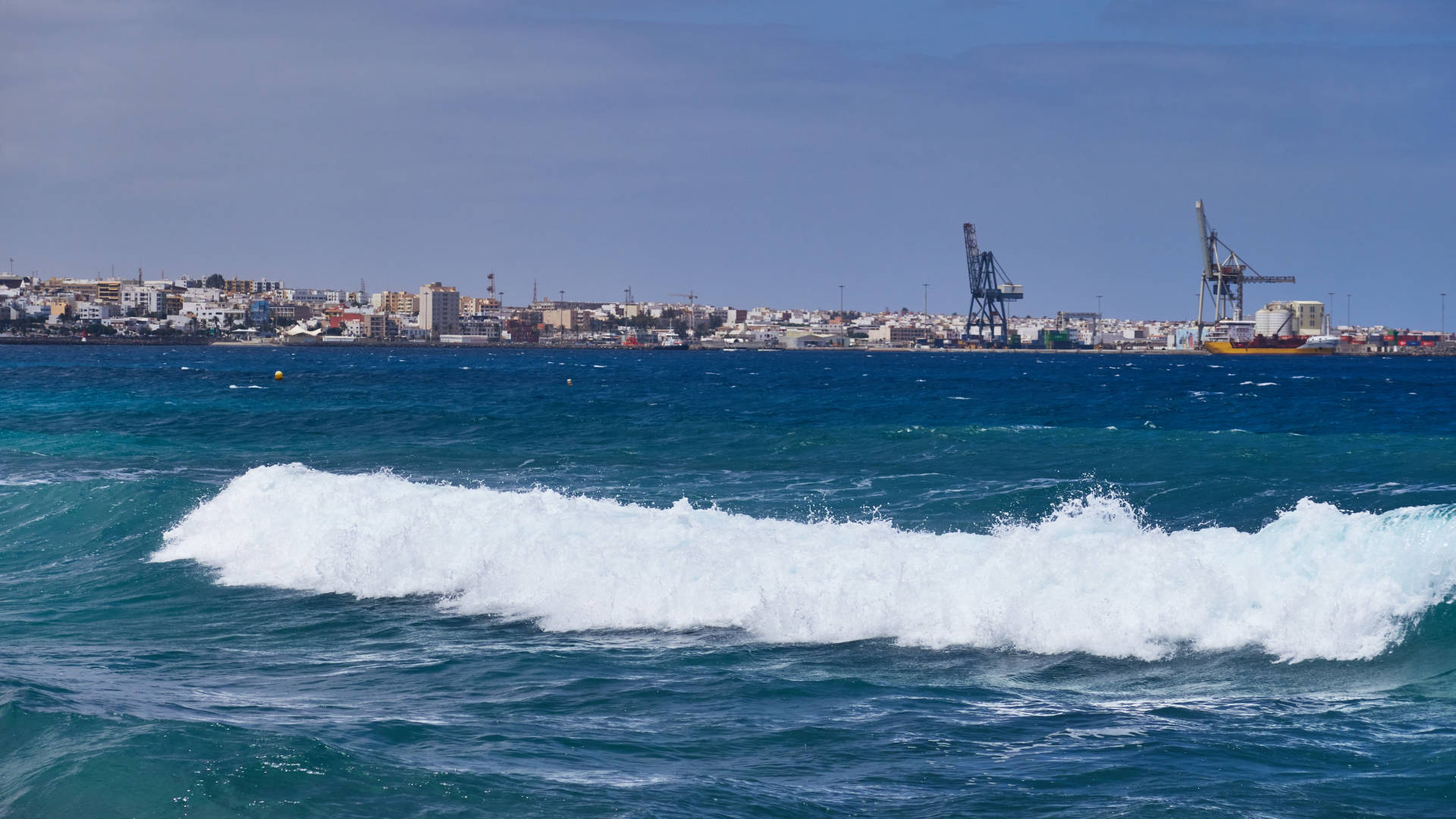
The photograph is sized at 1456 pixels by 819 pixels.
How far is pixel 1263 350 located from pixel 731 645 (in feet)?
580

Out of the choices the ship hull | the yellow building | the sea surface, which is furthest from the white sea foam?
the yellow building

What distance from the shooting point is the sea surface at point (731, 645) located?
7953 mm

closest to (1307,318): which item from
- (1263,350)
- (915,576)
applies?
(1263,350)

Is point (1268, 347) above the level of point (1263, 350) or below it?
above

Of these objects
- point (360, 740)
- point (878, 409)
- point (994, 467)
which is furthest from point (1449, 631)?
point (878, 409)

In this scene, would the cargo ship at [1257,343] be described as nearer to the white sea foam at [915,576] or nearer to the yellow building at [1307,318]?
the yellow building at [1307,318]

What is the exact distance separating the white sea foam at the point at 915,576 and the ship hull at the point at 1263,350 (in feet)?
556

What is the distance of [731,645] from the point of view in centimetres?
1188

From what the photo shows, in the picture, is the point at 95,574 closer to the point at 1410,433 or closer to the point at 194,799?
the point at 194,799

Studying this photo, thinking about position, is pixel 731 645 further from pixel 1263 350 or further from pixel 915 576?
pixel 1263 350

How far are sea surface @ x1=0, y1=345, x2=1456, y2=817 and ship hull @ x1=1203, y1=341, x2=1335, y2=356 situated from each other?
158008mm

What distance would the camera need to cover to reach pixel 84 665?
36.9ft

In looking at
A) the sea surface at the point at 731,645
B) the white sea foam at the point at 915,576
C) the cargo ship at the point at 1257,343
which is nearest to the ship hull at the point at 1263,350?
the cargo ship at the point at 1257,343

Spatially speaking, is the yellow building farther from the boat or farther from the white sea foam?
the white sea foam
